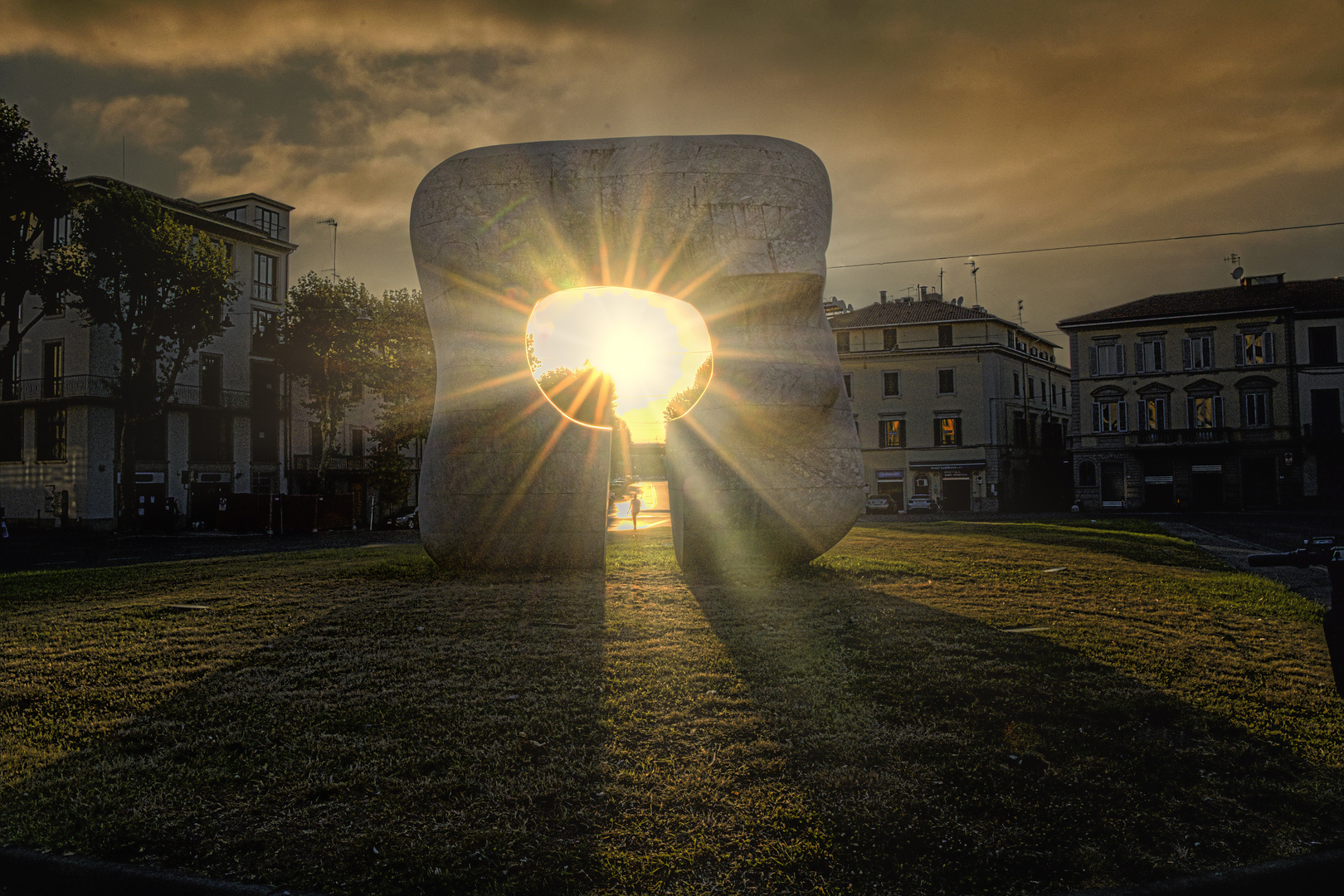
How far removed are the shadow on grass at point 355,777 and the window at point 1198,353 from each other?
170 ft

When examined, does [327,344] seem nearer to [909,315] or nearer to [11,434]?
[11,434]

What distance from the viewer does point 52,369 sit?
120ft

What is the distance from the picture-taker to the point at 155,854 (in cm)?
353

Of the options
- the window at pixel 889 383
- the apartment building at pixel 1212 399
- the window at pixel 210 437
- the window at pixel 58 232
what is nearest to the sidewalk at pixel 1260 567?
the apartment building at pixel 1212 399

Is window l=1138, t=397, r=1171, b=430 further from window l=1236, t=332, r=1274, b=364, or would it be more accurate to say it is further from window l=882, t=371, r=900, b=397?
window l=882, t=371, r=900, b=397

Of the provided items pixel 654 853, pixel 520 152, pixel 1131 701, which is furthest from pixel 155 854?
pixel 520 152

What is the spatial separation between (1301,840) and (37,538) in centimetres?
3825

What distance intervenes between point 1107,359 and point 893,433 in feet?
44.8

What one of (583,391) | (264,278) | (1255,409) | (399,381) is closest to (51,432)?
(264,278)

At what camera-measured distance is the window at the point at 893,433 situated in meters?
54.2

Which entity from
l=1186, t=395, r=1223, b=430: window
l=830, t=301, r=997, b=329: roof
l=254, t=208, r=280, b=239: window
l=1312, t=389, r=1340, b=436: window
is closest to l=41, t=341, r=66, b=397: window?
l=254, t=208, r=280, b=239: window

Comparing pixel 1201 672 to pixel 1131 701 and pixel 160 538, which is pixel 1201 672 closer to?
pixel 1131 701

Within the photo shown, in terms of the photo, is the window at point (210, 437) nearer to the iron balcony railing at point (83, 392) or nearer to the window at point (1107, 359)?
the iron balcony railing at point (83, 392)

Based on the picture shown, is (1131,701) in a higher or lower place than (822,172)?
lower
